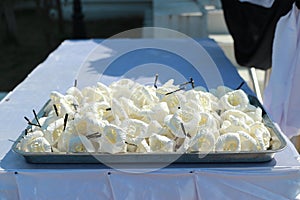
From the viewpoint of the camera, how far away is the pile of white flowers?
105cm

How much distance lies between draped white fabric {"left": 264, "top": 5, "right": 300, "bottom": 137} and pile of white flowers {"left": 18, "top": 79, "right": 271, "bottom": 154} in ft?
2.46

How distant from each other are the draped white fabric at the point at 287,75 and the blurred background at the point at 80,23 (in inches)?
42.4

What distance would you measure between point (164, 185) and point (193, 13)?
3.17m

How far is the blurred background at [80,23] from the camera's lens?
3.96m

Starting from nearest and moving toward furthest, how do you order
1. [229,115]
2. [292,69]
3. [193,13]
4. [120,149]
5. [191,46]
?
1. [120,149]
2. [229,115]
3. [292,69]
4. [191,46]
5. [193,13]

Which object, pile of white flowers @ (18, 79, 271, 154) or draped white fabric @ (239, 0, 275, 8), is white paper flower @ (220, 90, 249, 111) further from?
draped white fabric @ (239, 0, 275, 8)

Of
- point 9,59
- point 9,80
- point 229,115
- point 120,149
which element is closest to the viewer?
point 120,149

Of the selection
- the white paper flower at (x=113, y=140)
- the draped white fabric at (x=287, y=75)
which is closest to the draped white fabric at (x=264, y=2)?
the draped white fabric at (x=287, y=75)

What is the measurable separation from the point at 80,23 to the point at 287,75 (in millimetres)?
2908

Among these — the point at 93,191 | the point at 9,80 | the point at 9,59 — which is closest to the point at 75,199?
the point at 93,191

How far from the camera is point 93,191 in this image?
1.06 m

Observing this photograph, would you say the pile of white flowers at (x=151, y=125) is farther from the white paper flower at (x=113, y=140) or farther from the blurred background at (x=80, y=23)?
the blurred background at (x=80, y=23)

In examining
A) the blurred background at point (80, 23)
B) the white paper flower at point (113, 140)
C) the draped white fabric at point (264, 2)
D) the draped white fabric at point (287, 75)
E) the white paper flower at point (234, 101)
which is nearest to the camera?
the white paper flower at point (113, 140)

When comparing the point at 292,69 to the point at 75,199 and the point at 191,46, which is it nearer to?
the point at 191,46
